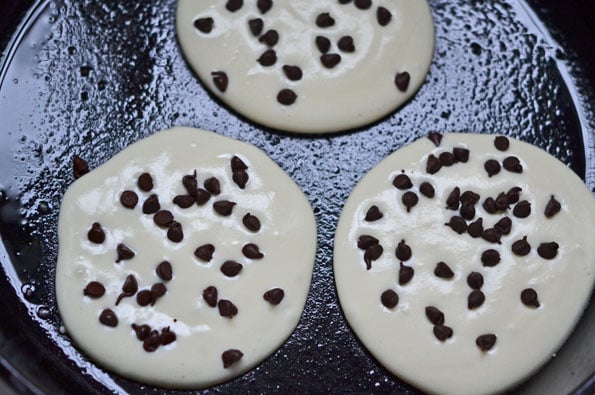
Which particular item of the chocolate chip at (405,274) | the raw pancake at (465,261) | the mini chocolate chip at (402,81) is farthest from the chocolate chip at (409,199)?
the mini chocolate chip at (402,81)

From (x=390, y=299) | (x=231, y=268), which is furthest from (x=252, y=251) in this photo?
(x=390, y=299)

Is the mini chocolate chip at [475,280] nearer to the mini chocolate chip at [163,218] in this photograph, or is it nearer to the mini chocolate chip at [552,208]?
the mini chocolate chip at [552,208]

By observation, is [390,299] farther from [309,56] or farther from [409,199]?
[309,56]

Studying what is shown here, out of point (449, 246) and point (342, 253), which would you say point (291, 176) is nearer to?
point (342, 253)

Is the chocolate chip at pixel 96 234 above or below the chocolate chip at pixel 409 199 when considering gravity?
above

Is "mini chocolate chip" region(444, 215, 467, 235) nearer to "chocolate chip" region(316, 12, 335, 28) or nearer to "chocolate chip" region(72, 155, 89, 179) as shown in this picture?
"chocolate chip" region(316, 12, 335, 28)

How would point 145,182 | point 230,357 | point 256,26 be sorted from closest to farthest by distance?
point 230,357 < point 145,182 < point 256,26

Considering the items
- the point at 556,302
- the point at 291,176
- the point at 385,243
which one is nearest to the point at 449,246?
the point at 385,243

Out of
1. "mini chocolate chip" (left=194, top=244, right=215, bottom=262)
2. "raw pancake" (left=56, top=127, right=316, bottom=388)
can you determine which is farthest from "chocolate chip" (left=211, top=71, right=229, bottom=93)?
"mini chocolate chip" (left=194, top=244, right=215, bottom=262)
